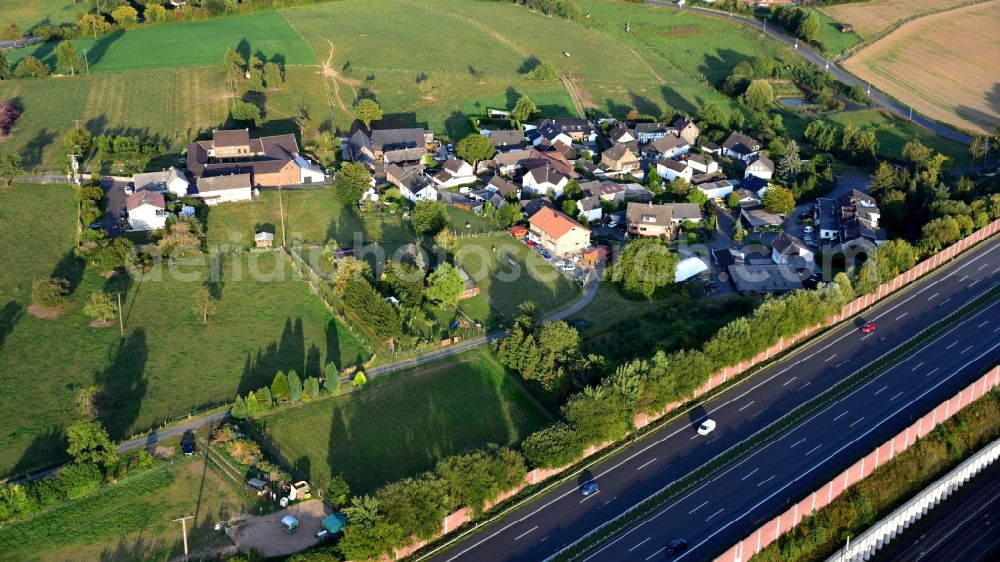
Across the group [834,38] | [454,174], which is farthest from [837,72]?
[454,174]

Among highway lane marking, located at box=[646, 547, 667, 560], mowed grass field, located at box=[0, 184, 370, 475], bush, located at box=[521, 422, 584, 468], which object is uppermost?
bush, located at box=[521, 422, 584, 468]

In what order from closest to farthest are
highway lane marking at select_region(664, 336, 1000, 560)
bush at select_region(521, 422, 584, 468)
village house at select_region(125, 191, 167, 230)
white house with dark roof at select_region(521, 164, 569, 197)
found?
highway lane marking at select_region(664, 336, 1000, 560), bush at select_region(521, 422, 584, 468), village house at select_region(125, 191, 167, 230), white house with dark roof at select_region(521, 164, 569, 197)

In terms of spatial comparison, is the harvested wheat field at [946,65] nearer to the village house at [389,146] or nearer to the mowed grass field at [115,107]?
the village house at [389,146]

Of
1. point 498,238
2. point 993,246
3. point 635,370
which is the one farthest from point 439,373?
point 993,246

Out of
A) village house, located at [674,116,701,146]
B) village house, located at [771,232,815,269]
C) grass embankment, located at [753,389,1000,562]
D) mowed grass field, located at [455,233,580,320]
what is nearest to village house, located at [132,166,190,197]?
mowed grass field, located at [455,233,580,320]

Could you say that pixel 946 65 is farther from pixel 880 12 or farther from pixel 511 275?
pixel 511 275

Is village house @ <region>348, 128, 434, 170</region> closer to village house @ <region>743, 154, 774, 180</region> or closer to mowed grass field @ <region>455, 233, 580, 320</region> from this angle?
mowed grass field @ <region>455, 233, 580, 320</region>

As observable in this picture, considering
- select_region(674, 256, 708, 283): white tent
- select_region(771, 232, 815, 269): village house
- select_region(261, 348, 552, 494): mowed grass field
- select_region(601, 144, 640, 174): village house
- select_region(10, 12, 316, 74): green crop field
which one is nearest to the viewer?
select_region(261, 348, 552, 494): mowed grass field
